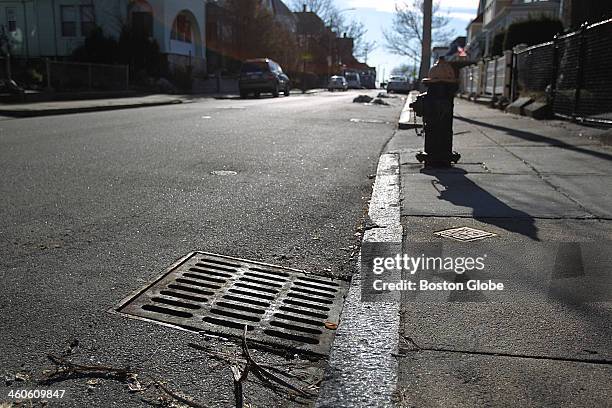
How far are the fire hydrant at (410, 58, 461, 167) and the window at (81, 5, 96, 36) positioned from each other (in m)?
32.3

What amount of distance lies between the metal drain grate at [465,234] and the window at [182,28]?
128ft

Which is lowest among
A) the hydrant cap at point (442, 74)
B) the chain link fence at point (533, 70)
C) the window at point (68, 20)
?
the hydrant cap at point (442, 74)

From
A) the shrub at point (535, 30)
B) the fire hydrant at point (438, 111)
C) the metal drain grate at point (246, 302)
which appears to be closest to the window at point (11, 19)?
the shrub at point (535, 30)

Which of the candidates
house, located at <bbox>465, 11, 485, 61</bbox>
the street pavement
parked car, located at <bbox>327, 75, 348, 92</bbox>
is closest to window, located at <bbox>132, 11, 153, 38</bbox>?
parked car, located at <bbox>327, 75, 348, 92</bbox>

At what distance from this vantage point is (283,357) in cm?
277

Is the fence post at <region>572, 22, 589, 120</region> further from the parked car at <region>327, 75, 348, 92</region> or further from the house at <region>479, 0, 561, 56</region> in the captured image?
the parked car at <region>327, 75, 348, 92</region>

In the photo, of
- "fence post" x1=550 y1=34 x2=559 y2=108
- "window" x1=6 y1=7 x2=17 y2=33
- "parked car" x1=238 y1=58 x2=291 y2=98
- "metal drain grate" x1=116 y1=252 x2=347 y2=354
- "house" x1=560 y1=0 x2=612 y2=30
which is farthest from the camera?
"window" x1=6 y1=7 x2=17 y2=33

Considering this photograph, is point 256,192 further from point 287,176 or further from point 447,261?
point 447,261

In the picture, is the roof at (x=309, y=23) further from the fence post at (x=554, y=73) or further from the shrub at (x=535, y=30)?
the fence post at (x=554, y=73)

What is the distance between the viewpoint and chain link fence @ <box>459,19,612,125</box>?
1055cm

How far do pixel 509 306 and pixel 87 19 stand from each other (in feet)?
120

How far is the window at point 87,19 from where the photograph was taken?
35062mm

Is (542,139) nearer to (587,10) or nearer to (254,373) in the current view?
(587,10)

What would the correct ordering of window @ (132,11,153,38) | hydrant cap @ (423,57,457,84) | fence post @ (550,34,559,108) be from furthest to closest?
window @ (132,11,153,38)
fence post @ (550,34,559,108)
hydrant cap @ (423,57,457,84)
